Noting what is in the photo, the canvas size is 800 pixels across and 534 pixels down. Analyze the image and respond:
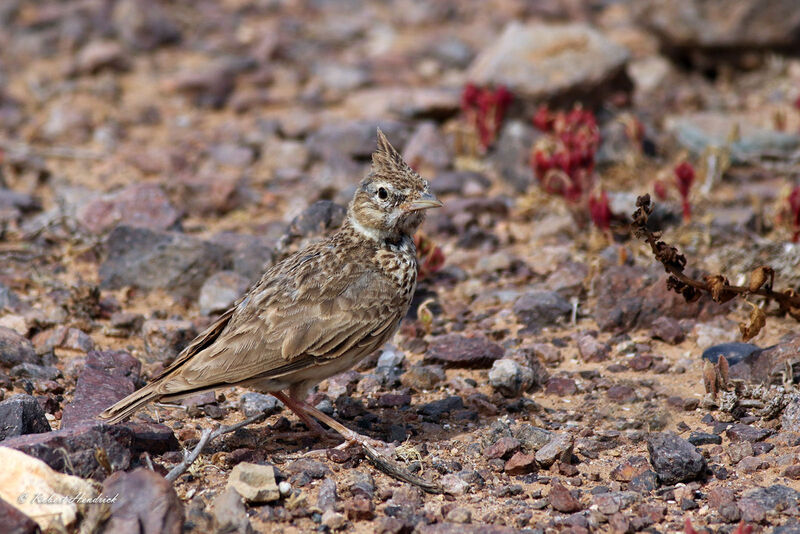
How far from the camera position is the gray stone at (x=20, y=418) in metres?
5.04

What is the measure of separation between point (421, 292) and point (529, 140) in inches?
112

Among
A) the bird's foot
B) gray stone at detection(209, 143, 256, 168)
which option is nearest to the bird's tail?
the bird's foot

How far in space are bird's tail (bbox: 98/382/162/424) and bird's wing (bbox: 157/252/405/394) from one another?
0.07 m

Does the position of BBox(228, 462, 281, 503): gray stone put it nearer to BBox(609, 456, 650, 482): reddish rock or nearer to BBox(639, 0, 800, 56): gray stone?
BBox(609, 456, 650, 482): reddish rock

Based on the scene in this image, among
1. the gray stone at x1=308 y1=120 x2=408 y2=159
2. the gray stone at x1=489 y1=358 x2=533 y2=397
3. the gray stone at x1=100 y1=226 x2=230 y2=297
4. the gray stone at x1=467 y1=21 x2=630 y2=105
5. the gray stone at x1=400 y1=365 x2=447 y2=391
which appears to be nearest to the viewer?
the gray stone at x1=489 y1=358 x2=533 y2=397

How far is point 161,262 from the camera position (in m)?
7.55

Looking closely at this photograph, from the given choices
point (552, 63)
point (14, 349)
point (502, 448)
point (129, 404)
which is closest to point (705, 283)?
point (502, 448)

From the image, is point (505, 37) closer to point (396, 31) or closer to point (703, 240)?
point (396, 31)

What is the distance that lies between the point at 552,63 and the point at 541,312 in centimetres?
406

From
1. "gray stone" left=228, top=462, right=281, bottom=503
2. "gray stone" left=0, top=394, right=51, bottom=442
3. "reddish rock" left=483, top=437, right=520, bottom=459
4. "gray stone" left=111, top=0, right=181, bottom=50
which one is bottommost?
"reddish rock" left=483, top=437, right=520, bottom=459

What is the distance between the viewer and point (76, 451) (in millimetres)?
4613

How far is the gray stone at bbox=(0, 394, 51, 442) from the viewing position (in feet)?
16.5

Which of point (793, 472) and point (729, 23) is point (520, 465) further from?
point (729, 23)

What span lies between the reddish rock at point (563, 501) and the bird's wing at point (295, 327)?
147 centimetres
